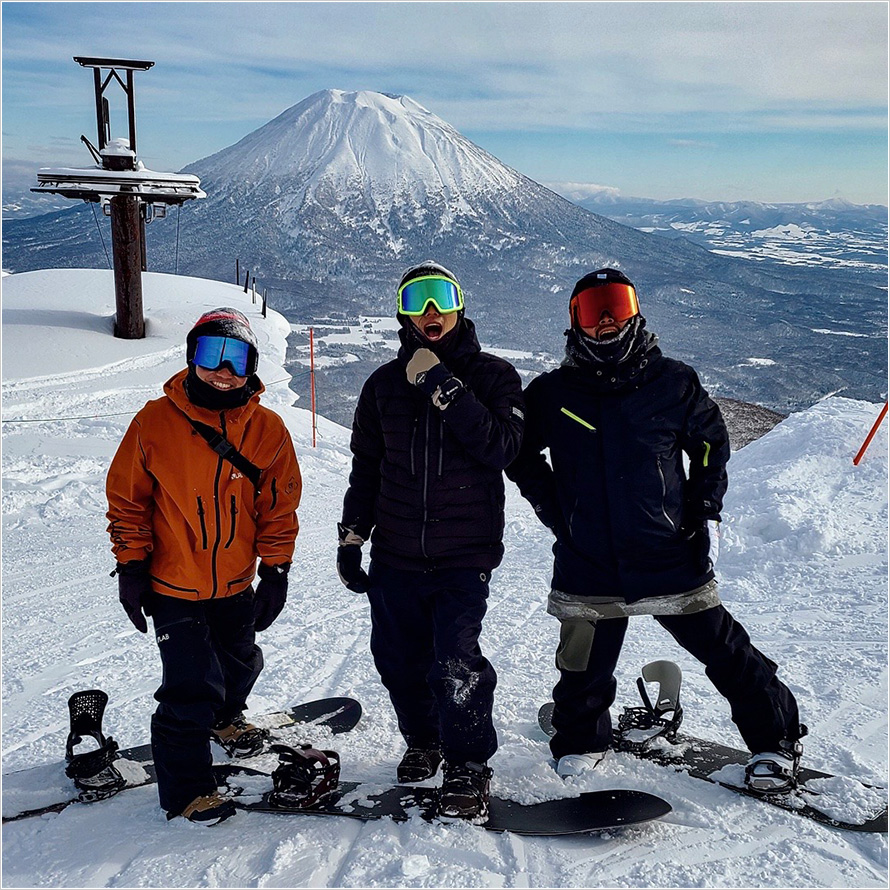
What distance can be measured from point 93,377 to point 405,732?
1081 cm

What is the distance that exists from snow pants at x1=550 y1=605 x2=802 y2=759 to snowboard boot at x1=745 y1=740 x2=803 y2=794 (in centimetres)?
4

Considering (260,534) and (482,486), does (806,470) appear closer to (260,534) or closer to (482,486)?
(482,486)

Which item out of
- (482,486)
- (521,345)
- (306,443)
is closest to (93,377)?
(306,443)

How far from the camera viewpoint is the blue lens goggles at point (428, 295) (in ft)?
9.59

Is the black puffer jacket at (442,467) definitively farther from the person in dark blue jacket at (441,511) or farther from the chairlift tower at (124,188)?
the chairlift tower at (124,188)

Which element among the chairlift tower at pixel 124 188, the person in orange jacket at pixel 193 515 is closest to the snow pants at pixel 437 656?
the person in orange jacket at pixel 193 515

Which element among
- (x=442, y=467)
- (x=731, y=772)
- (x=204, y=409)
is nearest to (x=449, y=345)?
(x=442, y=467)

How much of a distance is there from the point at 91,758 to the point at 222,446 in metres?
1.41

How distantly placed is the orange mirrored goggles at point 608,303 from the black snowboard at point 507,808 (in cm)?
174

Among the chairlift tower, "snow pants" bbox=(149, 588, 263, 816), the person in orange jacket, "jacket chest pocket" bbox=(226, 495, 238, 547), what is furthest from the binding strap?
the chairlift tower

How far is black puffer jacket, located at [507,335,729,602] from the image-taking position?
117 inches

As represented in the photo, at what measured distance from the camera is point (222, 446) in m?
2.89

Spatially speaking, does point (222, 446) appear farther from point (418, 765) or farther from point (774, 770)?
point (774, 770)

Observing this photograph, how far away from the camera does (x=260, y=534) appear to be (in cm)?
308
